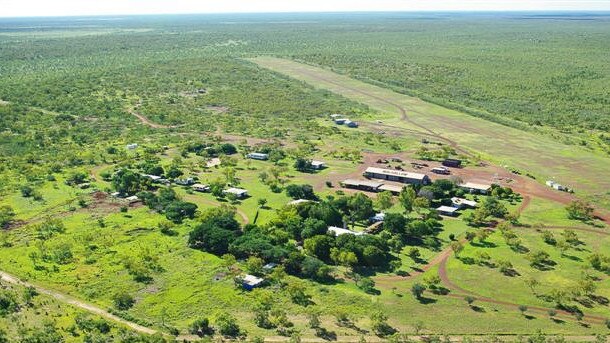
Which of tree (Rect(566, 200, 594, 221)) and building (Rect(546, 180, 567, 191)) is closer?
tree (Rect(566, 200, 594, 221))

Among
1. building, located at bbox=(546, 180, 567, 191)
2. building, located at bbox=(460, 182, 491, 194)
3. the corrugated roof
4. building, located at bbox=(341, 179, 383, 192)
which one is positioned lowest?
building, located at bbox=(546, 180, 567, 191)

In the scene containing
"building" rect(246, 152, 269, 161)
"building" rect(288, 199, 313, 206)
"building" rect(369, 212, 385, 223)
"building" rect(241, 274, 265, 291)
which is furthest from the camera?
"building" rect(246, 152, 269, 161)

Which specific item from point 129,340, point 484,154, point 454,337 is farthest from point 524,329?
point 484,154

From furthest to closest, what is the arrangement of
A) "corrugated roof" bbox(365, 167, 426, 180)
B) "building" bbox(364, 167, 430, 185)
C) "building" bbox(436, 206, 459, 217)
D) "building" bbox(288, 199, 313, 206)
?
"corrugated roof" bbox(365, 167, 426, 180), "building" bbox(364, 167, 430, 185), "building" bbox(436, 206, 459, 217), "building" bbox(288, 199, 313, 206)

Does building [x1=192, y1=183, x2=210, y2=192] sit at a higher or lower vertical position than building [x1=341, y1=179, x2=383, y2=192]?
higher

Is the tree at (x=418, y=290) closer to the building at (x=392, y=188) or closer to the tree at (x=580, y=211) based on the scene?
the building at (x=392, y=188)

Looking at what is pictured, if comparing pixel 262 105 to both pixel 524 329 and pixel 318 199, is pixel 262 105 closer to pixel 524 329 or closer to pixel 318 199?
pixel 318 199

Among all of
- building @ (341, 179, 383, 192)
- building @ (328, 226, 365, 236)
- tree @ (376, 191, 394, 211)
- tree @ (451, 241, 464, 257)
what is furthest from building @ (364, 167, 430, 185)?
tree @ (451, 241, 464, 257)

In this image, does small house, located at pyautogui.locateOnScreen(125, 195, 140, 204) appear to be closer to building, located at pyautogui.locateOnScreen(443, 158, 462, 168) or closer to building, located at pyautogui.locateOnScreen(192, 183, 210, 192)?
building, located at pyautogui.locateOnScreen(192, 183, 210, 192)
